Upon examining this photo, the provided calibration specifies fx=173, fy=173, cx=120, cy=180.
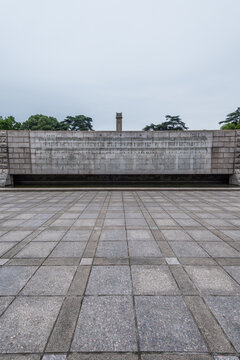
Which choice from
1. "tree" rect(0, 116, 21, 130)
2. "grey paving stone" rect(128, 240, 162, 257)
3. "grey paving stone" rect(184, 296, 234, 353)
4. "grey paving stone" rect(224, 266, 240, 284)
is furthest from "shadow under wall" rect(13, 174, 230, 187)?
"tree" rect(0, 116, 21, 130)

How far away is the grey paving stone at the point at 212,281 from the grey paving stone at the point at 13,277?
288 cm

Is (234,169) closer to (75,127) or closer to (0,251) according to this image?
(0,251)

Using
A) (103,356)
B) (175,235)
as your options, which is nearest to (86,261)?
A: (103,356)

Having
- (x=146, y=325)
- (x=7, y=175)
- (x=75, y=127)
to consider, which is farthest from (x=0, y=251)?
(x=75, y=127)

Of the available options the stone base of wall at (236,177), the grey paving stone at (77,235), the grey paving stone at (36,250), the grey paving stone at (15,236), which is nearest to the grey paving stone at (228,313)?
the grey paving stone at (77,235)

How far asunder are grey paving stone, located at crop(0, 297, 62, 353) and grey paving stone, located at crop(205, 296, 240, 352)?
A: 6.86ft

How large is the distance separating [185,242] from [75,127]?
4637 cm

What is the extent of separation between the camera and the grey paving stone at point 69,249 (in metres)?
3.78

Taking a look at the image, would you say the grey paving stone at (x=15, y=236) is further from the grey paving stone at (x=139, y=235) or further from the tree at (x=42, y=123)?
the tree at (x=42, y=123)

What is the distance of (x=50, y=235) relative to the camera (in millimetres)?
4828

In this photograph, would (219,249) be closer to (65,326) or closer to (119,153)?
(65,326)

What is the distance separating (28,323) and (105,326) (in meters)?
0.95

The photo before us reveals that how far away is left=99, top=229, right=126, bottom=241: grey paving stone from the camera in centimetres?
460

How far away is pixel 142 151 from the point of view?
15.5 m
